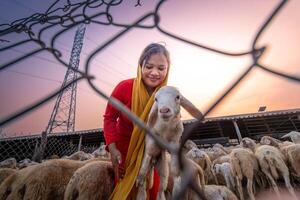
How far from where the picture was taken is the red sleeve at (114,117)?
6.77ft

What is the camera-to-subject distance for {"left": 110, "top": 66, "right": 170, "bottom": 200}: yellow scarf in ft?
5.97

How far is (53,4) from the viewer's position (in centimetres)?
143

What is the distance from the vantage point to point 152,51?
2078 mm

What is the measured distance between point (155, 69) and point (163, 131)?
1.80 ft

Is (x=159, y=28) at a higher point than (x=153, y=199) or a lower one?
higher

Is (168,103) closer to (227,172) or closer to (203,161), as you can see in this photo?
(203,161)

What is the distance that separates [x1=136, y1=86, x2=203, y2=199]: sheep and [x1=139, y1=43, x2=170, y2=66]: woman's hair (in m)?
0.38

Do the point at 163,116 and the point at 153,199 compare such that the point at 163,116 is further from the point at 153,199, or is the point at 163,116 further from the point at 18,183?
the point at 18,183

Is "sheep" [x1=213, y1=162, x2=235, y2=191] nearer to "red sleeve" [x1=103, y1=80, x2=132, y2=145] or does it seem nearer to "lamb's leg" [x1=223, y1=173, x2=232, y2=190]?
"lamb's leg" [x1=223, y1=173, x2=232, y2=190]

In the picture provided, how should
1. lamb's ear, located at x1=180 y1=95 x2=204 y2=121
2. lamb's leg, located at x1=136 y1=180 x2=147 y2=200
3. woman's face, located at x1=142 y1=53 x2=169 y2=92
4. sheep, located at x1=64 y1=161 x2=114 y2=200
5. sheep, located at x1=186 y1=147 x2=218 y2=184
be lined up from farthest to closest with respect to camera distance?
sheep, located at x1=186 y1=147 x2=218 y2=184 < sheep, located at x1=64 y1=161 x2=114 y2=200 < woman's face, located at x1=142 y1=53 x2=169 y2=92 < lamb's ear, located at x1=180 y1=95 x2=204 y2=121 < lamb's leg, located at x1=136 y1=180 x2=147 y2=200

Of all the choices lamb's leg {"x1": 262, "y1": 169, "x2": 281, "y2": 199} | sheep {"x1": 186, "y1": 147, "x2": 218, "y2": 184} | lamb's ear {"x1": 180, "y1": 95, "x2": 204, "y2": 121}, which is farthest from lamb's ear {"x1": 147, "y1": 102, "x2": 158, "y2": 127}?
lamb's leg {"x1": 262, "y1": 169, "x2": 281, "y2": 199}

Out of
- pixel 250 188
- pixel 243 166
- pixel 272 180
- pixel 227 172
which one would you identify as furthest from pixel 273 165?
pixel 227 172

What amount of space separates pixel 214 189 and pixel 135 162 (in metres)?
2.80

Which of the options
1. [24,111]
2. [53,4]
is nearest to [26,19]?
[53,4]
